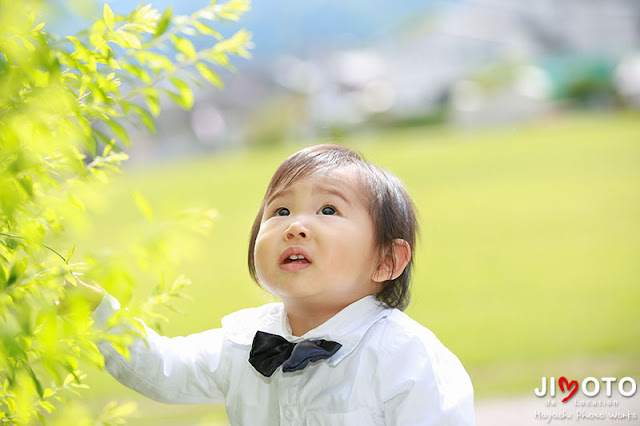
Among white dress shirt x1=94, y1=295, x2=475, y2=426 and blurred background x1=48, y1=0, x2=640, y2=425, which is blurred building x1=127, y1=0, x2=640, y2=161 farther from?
white dress shirt x1=94, y1=295, x2=475, y2=426

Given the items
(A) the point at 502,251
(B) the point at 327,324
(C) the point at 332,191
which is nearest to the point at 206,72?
(C) the point at 332,191

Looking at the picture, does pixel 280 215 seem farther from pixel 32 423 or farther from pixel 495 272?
pixel 495 272

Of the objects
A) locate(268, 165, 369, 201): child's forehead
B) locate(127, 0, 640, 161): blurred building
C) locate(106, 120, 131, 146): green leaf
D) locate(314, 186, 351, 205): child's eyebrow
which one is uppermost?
locate(127, 0, 640, 161): blurred building

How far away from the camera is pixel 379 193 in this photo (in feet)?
3.77

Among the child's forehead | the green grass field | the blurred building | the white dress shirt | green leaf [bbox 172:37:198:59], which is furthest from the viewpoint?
the blurred building

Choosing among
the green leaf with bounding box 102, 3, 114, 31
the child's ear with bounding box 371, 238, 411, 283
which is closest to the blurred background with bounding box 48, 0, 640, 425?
the green leaf with bounding box 102, 3, 114, 31

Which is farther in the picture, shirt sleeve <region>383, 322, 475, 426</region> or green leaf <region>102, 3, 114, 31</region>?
shirt sleeve <region>383, 322, 475, 426</region>

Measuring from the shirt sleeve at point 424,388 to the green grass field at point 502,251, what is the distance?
0.31 m

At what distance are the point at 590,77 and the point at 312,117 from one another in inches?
291

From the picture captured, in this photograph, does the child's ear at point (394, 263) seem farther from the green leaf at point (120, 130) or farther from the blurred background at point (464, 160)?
the green leaf at point (120, 130)

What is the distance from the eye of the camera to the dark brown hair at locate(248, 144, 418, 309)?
1141 mm

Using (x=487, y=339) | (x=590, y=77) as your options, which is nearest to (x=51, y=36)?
(x=487, y=339)

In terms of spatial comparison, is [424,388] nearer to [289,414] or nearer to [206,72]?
[289,414]

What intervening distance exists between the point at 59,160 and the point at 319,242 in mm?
343
